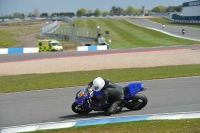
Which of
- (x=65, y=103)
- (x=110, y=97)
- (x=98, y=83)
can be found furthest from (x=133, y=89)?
(x=65, y=103)

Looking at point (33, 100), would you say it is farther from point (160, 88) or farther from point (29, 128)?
point (160, 88)

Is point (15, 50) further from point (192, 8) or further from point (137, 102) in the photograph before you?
point (192, 8)

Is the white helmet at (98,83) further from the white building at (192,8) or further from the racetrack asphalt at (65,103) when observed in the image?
the white building at (192,8)

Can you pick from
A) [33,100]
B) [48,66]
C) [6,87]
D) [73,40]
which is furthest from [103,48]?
[33,100]

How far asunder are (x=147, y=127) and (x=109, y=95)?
2.40 meters

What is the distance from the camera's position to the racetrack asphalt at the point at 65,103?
37.5 ft

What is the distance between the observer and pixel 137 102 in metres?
11.6

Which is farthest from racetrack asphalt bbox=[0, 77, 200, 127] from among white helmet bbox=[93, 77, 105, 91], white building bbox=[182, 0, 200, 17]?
white building bbox=[182, 0, 200, 17]

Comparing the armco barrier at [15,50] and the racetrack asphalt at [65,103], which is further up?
the racetrack asphalt at [65,103]

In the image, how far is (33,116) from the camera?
38.6 ft

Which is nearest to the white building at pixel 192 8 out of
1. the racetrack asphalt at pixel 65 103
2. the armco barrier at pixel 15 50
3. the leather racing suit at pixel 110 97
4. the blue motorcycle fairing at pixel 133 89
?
the armco barrier at pixel 15 50

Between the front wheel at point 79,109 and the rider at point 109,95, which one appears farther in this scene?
the front wheel at point 79,109

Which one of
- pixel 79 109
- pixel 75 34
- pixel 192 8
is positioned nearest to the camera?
pixel 79 109

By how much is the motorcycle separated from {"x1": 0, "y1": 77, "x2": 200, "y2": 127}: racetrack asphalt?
0.21 meters
